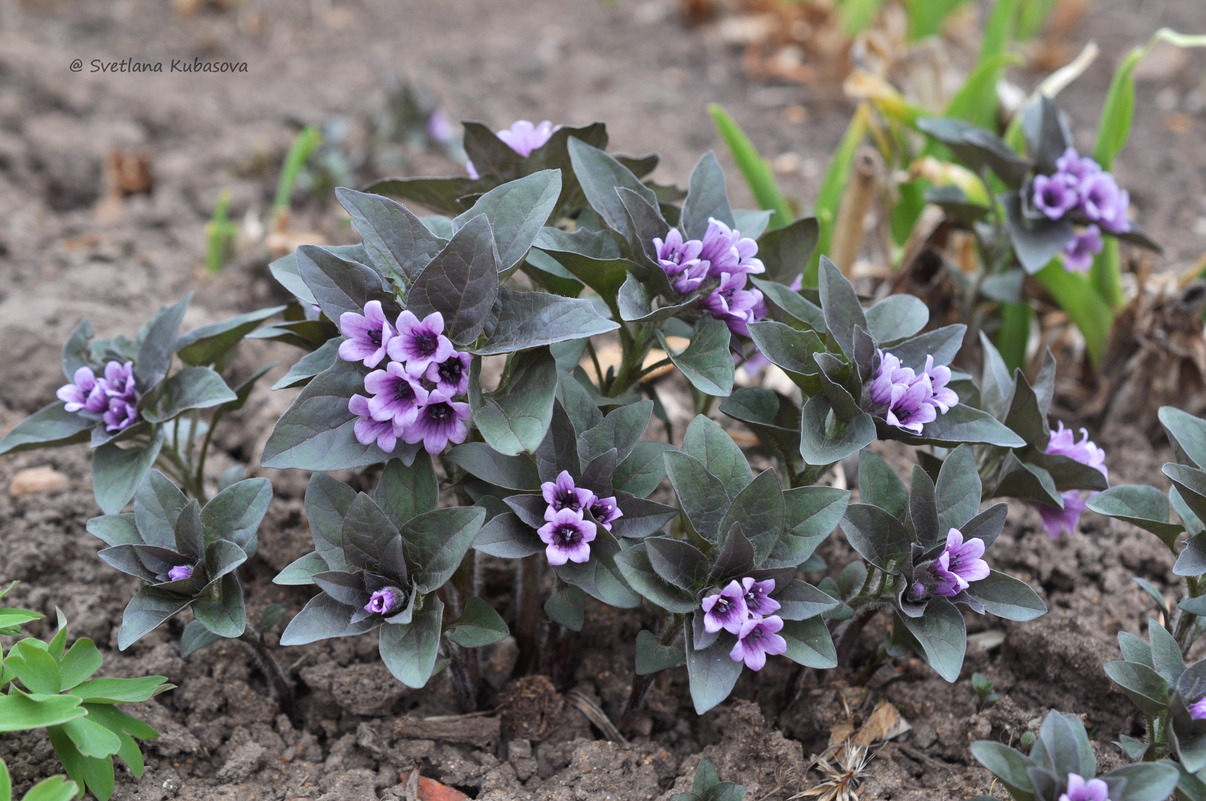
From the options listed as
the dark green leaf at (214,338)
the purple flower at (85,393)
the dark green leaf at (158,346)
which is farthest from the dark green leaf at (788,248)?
the purple flower at (85,393)

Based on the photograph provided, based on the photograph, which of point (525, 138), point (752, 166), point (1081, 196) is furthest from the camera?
point (752, 166)

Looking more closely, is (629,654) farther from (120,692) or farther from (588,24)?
(588,24)

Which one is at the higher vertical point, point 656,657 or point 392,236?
point 392,236

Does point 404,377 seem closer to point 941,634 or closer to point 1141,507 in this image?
point 941,634

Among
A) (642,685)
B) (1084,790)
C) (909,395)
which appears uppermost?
(909,395)

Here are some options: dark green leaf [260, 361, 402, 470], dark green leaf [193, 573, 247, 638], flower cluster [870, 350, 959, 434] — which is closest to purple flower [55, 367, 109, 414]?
dark green leaf [193, 573, 247, 638]

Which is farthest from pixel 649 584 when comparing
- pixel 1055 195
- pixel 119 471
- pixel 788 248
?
pixel 1055 195

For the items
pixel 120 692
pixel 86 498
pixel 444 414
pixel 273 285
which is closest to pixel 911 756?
pixel 444 414
